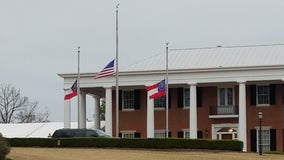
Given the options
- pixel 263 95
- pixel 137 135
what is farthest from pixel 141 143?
pixel 137 135

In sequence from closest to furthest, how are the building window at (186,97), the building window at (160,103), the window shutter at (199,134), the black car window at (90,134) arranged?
the black car window at (90,134), the window shutter at (199,134), the building window at (186,97), the building window at (160,103)

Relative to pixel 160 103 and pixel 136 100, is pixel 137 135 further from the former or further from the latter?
pixel 160 103

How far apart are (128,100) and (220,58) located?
807 centimetres

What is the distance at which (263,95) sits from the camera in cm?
5894

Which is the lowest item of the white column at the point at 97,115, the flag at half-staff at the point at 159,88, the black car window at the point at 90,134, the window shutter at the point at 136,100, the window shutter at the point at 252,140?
the window shutter at the point at 252,140

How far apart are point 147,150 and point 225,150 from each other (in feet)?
14.8

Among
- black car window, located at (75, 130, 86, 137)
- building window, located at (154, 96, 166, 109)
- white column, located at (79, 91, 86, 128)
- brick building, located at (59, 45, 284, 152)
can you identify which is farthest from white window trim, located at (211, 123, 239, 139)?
black car window, located at (75, 130, 86, 137)

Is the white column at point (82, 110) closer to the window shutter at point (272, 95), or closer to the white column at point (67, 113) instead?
the white column at point (67, 113)

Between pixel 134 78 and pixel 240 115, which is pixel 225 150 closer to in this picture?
pixel 240 115

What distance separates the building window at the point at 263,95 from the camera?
192ft

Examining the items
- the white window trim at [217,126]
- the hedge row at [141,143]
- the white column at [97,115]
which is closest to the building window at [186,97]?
the white window trim at [217,126]

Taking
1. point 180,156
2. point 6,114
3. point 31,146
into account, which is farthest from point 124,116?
point 6,114

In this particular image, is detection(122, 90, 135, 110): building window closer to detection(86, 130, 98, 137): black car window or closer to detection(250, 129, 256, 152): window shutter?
detection(250, 129, 256, 152): window shutter

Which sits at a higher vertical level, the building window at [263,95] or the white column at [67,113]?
the building window at [263,95]
